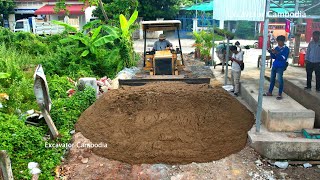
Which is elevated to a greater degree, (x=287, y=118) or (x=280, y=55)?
(x=280, y=55)

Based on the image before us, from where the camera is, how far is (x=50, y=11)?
27719 millimetres

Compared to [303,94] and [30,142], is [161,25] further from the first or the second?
[30,142]

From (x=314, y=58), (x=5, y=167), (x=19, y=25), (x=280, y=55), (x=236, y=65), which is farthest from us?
(x=19, y=25)

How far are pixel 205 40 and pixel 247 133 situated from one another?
9.46 m

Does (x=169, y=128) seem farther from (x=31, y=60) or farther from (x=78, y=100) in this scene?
(x=31, y=60)

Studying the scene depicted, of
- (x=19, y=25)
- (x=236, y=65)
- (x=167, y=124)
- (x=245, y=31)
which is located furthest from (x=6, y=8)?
(x=167, y=124)

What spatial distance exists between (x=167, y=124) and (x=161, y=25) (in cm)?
596

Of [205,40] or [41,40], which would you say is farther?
[41,40]

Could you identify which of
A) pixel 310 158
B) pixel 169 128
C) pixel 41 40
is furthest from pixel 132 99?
pixel 41 40

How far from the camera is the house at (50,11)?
27.8m

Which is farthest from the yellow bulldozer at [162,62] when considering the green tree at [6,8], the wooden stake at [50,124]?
the green tree at [6,8]

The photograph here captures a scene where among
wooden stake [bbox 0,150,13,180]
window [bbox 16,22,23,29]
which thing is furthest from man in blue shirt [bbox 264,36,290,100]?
window [bbox 16,22,23,29]

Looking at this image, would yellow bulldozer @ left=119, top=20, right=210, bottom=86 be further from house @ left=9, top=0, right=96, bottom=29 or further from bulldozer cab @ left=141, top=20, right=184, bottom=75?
house @ left=9, top=0, right=96, bottom=29

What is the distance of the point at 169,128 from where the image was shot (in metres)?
6.47
